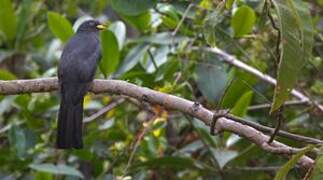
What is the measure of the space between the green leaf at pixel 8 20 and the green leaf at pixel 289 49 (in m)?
3.14

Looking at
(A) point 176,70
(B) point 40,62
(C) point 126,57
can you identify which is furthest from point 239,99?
(B) point 40,62

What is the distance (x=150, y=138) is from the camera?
12.7ft

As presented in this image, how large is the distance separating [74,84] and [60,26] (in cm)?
71

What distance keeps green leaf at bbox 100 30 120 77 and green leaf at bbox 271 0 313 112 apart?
1.97 meters

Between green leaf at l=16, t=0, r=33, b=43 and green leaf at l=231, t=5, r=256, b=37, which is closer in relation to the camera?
green leaf at l=231, t=5, r=256, b=37

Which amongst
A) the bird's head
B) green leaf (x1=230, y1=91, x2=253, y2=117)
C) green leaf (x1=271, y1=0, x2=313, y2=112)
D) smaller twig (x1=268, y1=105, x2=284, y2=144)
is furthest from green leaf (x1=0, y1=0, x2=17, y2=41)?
green leaf (x1=271, y1=0, x2=313, y2=112)

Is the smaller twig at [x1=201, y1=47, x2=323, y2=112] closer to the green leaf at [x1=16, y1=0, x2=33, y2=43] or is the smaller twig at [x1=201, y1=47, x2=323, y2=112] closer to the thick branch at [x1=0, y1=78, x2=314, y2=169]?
the thick branch at [x1=0, y1=78, x2=314, y2=169]

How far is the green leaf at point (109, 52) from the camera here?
12.0 ft

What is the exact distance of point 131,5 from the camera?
300cm

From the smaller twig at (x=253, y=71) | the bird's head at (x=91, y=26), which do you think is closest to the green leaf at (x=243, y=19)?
the smaller twig at (x=253, y=71)

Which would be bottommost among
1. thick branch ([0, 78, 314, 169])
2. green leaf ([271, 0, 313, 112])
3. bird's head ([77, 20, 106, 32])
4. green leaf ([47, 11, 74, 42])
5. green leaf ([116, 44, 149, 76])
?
green leaf ([116, 44, 149, 76])

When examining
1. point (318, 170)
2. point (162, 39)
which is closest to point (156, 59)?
point (162, 39)

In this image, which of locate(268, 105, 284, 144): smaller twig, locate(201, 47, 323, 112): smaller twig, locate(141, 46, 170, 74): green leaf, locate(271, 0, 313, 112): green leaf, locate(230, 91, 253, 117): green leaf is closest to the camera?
locate(271, 0, 313, 112): green leaf

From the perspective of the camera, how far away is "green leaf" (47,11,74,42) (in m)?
3.90
